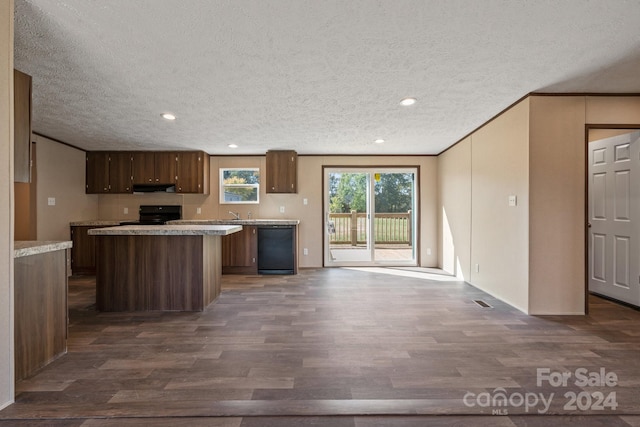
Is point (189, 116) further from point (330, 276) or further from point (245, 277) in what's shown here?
point (330, 276)

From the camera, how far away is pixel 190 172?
19.1ft

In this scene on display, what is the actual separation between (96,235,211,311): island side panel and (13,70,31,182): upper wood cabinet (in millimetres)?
1396

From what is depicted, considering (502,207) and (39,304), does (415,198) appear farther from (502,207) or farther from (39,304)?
(39,304)

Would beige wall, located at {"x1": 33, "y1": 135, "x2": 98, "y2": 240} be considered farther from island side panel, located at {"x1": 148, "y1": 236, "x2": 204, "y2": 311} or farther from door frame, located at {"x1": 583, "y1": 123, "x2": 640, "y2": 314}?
door frame, located at {"x1": 583, "y1": 123, "x2": 640, "y2": 314}

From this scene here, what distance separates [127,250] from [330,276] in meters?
3.02

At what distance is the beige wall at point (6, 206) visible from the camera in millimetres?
1665

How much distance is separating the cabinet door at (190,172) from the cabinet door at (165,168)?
0.12 metres

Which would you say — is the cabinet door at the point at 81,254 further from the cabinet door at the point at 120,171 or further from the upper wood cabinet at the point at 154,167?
the upper wood cabinet at the point at 154,167

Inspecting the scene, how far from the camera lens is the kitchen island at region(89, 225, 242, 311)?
3.37 metres

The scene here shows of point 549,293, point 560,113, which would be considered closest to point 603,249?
point 549,293

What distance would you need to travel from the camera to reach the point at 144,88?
116 inches

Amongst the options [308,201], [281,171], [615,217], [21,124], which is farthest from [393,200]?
[21,124]

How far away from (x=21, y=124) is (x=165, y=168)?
391cm

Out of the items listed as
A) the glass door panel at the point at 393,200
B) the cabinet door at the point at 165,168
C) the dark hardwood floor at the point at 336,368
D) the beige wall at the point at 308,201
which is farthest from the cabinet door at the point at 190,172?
the glass door panel at the point at 393,200
